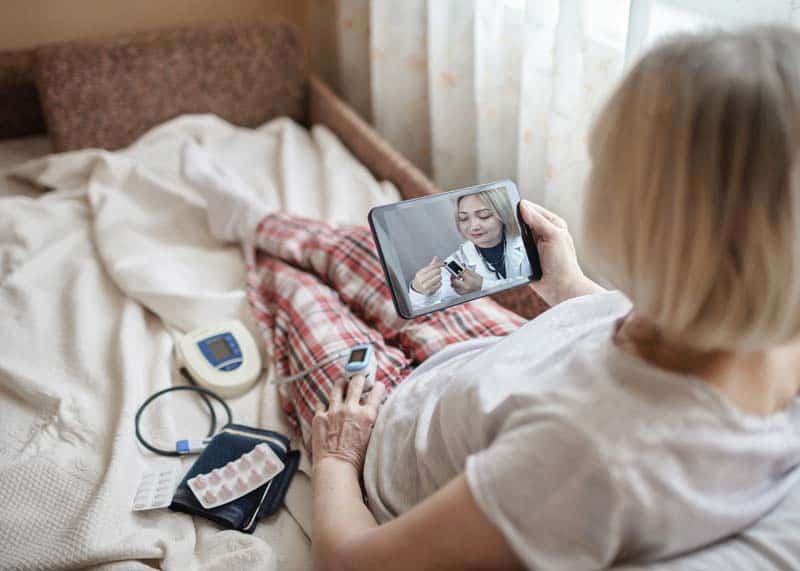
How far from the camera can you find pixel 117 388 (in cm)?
109

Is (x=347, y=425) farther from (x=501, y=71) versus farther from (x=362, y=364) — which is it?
(x=501, y=71)

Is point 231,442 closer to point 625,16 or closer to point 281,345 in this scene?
point 281,345

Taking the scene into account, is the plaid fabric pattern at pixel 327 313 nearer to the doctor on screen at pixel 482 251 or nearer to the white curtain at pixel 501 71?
the doctor on screen at pixel 482 251

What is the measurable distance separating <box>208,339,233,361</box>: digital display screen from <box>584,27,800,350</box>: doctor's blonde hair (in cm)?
76

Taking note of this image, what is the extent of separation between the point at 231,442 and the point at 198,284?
0.46m

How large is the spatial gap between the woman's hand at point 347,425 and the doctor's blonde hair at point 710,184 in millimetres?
441

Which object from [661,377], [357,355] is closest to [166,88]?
[357,355]

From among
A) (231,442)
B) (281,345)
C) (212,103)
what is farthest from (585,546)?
(212,103)

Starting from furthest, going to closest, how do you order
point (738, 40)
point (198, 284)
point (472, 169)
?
point (472, 169), point (198, 284), point (738, 40)

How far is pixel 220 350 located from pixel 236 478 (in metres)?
0.28

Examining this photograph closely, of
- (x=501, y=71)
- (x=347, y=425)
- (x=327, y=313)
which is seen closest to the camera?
(x=347, y=425)

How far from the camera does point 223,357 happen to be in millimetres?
1140

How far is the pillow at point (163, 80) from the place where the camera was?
1713 mm

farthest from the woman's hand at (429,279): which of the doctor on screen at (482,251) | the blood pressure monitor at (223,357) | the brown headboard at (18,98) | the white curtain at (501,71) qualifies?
the brown headboard at (18,98)
